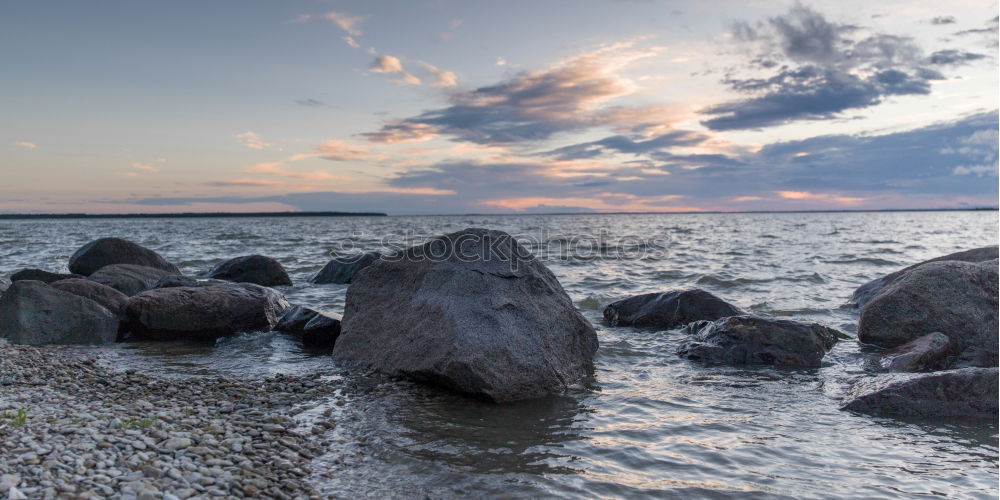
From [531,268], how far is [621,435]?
308 cm

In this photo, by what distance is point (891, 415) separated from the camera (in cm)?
657

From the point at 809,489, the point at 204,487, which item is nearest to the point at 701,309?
the point at 809,489

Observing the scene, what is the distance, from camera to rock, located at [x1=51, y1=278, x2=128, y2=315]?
10.7m

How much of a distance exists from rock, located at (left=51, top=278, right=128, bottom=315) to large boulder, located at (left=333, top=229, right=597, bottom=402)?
4610 millimetres

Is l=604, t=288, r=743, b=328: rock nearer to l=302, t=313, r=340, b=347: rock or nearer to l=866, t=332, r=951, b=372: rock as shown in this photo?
l=866, t=332, r=951, b=372: rock

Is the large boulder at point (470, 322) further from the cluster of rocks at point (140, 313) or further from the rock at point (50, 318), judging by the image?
the rock at point (50, 318)

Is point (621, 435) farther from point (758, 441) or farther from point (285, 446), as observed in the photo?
point (285, 446)

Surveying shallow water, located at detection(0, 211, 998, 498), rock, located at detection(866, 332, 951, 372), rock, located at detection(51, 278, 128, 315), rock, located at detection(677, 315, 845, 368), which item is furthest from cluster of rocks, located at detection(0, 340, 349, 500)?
rock, located at detection(866, 332, 951, 372)

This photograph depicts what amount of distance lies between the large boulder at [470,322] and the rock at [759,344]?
5.61 ft

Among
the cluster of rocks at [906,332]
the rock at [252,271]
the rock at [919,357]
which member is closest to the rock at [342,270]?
the rock at [252,271]

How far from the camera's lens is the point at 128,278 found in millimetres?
13430

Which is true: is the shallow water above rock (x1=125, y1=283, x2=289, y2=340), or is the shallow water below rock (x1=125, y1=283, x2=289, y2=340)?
below

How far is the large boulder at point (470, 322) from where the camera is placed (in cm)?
714

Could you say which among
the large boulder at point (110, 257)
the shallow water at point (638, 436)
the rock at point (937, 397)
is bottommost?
the shallow water at point (638, 436)
